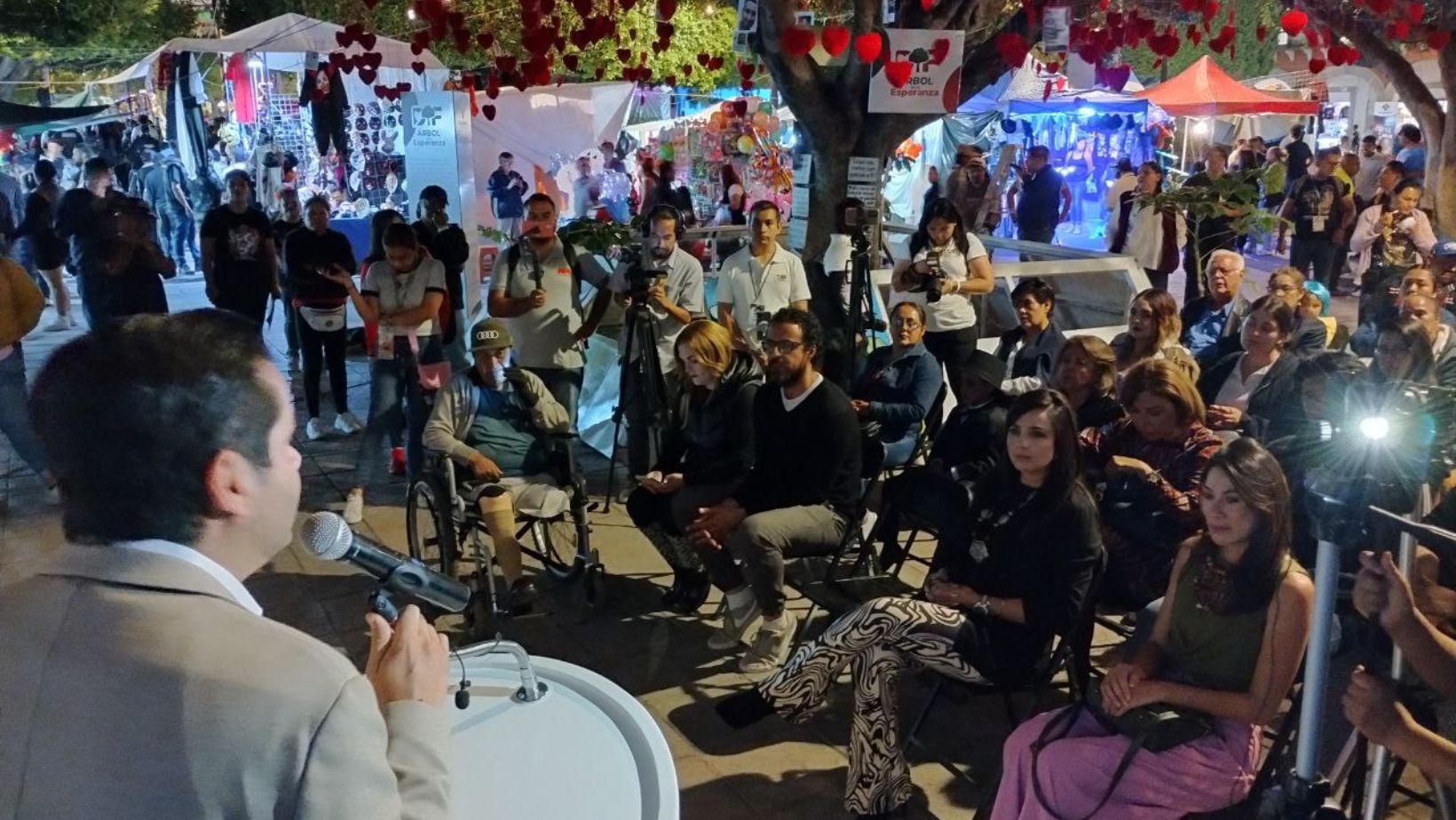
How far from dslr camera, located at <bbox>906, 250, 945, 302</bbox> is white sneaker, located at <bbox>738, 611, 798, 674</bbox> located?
2346 mm

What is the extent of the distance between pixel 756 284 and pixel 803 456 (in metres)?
2.00

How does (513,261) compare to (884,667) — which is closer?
(884,667)

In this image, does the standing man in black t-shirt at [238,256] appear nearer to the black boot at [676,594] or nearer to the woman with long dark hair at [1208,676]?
the black boot at [676,594]

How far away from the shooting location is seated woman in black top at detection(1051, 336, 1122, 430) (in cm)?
435

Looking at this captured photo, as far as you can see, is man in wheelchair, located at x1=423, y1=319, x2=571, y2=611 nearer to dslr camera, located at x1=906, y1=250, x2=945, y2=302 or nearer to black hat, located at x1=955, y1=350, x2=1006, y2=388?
black hat, located at x1=955, y1=350, x2=1006, y2=388

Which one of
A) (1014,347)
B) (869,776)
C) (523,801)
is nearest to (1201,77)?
(1014,347)

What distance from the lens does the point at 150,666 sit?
1.06 meters

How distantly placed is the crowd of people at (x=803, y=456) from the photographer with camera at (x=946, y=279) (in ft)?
0.07

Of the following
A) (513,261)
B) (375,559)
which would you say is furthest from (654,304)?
(375,559)

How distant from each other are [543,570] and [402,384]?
4.69 feet

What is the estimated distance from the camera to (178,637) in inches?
42.4

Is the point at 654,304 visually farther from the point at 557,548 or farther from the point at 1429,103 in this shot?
the point at 1429,103

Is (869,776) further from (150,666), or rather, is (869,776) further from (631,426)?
(631,426)

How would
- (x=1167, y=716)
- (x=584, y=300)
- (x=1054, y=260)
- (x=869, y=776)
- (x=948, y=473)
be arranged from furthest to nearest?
(x=1054, y=260) → (x=584, y=300) → (x=948, y=473) → (x=869, y=776) → (x=1167, y=716)
